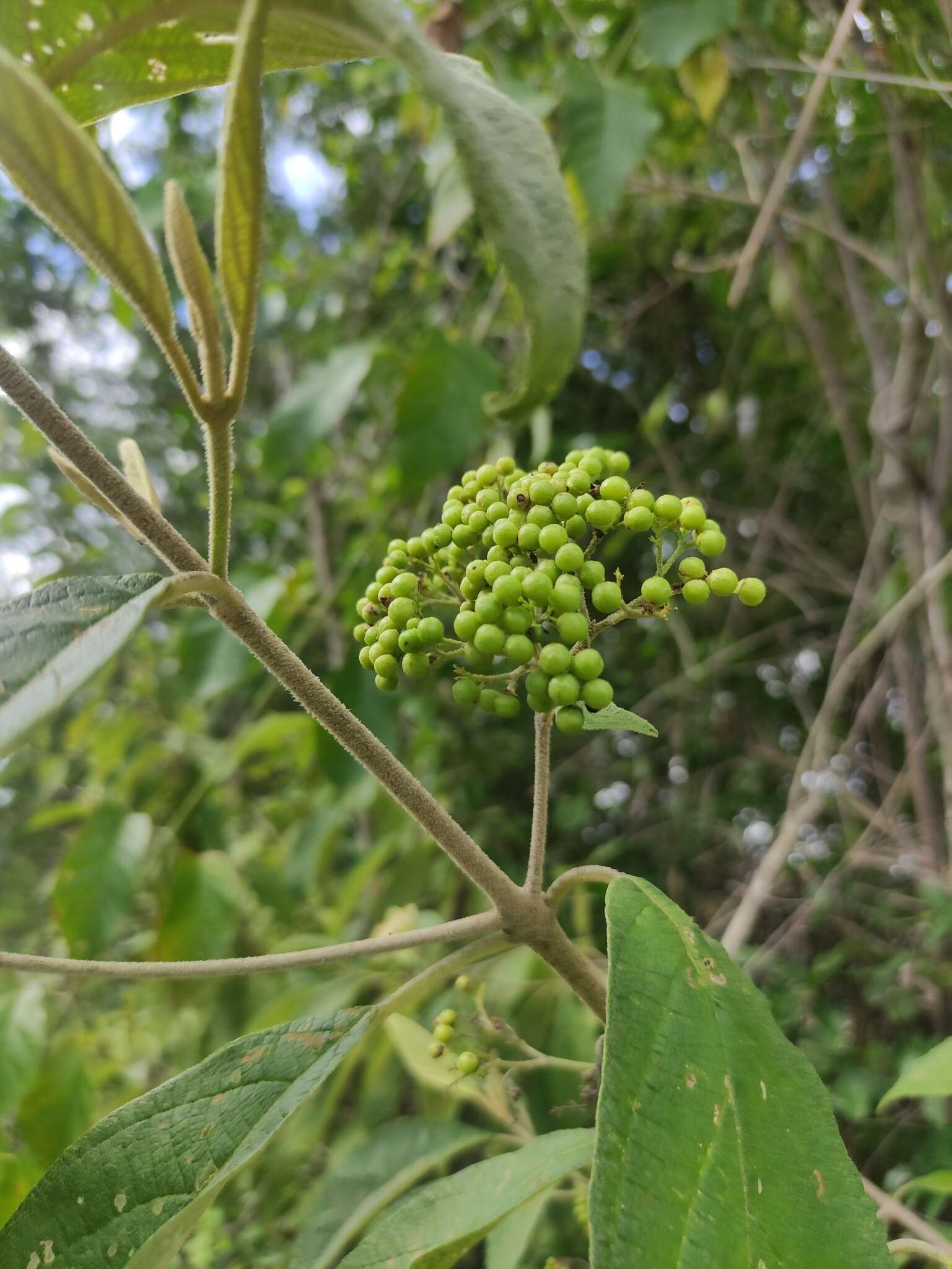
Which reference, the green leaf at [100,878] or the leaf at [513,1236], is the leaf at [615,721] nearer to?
the leaf at [513,1236]

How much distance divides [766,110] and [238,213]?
149 centimetres

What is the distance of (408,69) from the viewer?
0.98 ft

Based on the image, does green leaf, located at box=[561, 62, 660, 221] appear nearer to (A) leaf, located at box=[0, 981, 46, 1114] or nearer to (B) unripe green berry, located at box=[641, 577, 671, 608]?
(B) unripe green berry, located at box=[641, 577, 671, 608]

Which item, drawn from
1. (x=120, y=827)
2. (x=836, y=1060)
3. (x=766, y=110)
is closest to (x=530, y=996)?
(x=836, y=1060)

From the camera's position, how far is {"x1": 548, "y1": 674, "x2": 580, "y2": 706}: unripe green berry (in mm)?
416

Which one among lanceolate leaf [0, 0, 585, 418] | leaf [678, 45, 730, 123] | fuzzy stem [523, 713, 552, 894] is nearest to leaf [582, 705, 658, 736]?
fuzzy stem [523, 713, 552, 894]

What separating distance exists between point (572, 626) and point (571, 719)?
0.15ft

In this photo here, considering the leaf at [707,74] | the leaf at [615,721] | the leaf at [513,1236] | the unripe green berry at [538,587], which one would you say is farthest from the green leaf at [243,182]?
the leaf at [707,74]

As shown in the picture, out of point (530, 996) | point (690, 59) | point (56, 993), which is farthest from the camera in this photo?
point (56, 993)

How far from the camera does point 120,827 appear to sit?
134 centimetres

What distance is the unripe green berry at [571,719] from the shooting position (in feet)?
A: 1.40

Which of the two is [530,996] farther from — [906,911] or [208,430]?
[906,911]

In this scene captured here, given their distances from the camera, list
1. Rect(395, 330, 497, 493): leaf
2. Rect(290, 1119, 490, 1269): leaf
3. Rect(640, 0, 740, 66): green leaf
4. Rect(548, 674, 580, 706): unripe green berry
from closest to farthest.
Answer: Rect(548, 674, 580, 706): unripe green berry
Rect(290, 1119, 490, 1269): leaf
Rect(640, 0, 740, 66): green leaf
Rect(395, 330, 497, 493): leaf

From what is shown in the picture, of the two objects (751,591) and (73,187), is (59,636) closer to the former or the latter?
(73,187)
